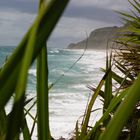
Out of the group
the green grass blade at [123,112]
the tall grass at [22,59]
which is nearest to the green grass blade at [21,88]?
the tall grass at [22,59]

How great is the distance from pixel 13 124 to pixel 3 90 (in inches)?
1.5

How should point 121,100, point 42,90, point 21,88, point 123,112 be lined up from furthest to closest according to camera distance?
point 121,100 → point 42,90 → point 123,112 → point 21,88

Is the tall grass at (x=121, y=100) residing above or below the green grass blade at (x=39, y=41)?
below

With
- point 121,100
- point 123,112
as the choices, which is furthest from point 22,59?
point 121,100

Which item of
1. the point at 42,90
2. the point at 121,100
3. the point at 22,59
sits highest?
the point at 22,59

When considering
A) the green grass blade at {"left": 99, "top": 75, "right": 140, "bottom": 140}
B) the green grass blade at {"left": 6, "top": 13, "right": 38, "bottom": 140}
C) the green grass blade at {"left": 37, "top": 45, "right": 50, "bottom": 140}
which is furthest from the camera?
the green grass blade at {"left": 37, "top": 45, "right": 50, "bottom": 140}

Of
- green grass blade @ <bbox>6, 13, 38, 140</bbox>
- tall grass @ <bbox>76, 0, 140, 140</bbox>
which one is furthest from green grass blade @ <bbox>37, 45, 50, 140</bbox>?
green grass blade @ <bbox>6, 13, 38, 140</bbox>

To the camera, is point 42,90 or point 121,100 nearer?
point 42,90

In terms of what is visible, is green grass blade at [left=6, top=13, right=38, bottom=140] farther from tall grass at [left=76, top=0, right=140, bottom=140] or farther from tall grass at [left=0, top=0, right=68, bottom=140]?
tall grass at [left=76, top=0, right=140, bottom=140]

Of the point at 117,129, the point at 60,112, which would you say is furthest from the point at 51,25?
the point at 60,112

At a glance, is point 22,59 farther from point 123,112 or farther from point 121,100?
point 121,100

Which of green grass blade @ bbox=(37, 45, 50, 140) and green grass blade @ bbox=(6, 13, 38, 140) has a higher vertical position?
green grass blade @ bbox=(6, 13, 38, 140)

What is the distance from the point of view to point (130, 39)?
235 centimetres

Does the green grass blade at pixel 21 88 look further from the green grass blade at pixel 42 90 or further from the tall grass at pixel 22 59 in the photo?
the green grass blade at pixel 42 90
